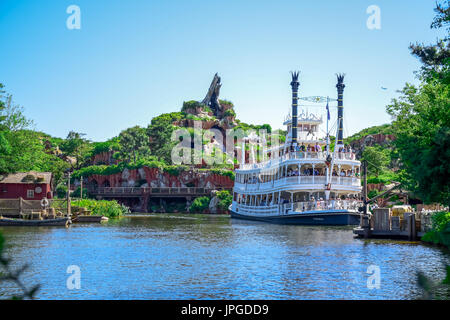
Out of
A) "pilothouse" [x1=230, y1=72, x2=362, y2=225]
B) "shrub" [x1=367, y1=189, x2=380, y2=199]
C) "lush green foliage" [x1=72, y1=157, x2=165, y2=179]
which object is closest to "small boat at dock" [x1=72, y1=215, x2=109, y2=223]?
"pilothouse" [x1=230, y1=72, x2=362, y2=225]

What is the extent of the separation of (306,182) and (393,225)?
48.7 ft

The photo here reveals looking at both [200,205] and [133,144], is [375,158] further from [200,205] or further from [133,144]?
[133,144]

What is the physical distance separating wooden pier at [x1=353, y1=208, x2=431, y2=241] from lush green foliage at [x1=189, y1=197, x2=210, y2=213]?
46.8 meters

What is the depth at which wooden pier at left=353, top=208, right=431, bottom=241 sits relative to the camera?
28.8m

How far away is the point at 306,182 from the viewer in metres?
44.4

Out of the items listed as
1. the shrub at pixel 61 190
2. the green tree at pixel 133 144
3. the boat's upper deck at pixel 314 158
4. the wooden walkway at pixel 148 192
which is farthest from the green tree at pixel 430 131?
the green tree at pixel 133 144

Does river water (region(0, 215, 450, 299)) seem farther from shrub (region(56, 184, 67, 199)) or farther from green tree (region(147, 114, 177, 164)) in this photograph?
green tree (region(147, 114, 177, 164))

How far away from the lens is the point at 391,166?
80312 millimetres

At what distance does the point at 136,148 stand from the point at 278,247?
7263 centimetres

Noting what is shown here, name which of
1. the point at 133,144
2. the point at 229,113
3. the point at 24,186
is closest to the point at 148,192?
the point at 133,144

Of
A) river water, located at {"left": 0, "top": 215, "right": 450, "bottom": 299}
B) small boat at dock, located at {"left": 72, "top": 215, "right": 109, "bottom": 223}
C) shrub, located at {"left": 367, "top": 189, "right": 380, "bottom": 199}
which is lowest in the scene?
small boat at dock, located at {"left": 72, "top": 215, "right": 109, "bottom": 223}

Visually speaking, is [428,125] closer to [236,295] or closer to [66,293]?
[236,295]

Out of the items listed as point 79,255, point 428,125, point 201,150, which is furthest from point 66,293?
point 201,150

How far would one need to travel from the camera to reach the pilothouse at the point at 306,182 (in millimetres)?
42531
